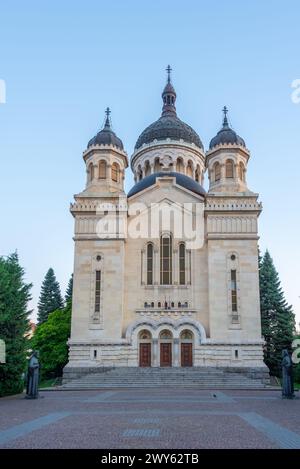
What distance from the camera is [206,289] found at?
3800 centimetres

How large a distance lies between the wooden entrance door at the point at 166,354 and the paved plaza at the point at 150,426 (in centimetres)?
1936

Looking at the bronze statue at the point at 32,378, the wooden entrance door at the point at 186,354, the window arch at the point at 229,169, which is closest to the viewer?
the bronze statue at the point at 32,378

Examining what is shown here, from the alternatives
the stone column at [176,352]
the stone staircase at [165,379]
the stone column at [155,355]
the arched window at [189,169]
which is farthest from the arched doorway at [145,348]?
the arched window at [189,169]

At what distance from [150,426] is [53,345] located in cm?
3490

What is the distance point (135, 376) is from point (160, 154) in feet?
79.5

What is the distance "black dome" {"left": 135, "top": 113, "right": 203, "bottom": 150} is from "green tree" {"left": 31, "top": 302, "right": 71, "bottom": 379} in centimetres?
1991

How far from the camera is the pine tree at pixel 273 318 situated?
42.8 m

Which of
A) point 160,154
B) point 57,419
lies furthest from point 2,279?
point 160,154

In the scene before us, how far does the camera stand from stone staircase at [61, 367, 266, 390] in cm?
3113

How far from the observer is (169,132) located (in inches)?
1992

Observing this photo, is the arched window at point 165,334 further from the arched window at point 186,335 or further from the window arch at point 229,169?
the window arch at point 229,169

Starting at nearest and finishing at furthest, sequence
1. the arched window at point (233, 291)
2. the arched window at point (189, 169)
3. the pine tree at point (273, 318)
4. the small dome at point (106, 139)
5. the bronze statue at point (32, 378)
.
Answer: the bronze statue at point (32, 378)
the arched window at point (233, 291)
the small dome at point (106, 139)
the pine tree at point (273, 318)
the arched window at point (189, 169)

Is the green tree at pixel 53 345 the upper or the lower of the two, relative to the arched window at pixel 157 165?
lower

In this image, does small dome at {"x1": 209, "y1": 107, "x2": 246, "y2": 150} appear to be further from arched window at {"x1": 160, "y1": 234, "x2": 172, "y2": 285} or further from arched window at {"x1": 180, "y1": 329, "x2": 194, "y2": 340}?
arched window at {"x1": 180, "y1": 329, "x2": 194, "y2": 340}
